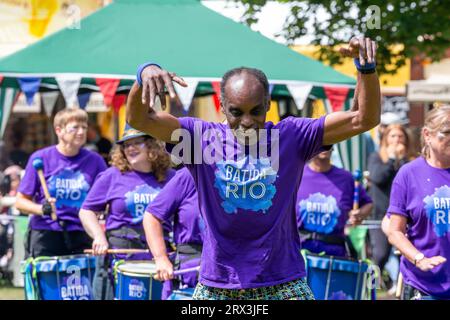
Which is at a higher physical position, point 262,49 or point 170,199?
point 262,49

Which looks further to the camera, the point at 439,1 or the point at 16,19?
the point at 16,19

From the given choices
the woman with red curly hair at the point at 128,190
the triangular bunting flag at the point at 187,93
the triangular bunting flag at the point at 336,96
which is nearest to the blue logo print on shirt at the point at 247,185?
the woman with red curly hair at the point at 128,190

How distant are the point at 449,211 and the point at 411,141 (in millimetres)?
6109

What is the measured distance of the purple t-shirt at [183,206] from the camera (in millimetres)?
6457

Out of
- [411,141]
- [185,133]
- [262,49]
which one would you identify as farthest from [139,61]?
[185,133]

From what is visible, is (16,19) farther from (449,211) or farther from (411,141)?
(449,211)

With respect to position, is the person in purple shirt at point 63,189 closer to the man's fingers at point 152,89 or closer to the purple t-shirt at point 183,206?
the purple t-shirt at point 183,206

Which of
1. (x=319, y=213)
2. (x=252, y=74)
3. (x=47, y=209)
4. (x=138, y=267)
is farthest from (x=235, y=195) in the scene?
(x=47, y=209)

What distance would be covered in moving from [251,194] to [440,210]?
1892mm

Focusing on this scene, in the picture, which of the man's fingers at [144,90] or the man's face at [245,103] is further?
the man's face at [245,103]

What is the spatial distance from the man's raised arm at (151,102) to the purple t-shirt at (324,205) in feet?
12.0

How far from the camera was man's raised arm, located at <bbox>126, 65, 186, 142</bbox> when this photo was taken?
3.77 meters

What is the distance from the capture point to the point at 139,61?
1016 centimetres

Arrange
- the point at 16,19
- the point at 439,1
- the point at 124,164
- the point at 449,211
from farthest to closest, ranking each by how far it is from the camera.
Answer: the point at 16,19 < the point at 439,1 < the point at 124,164 < the point at 449,211
